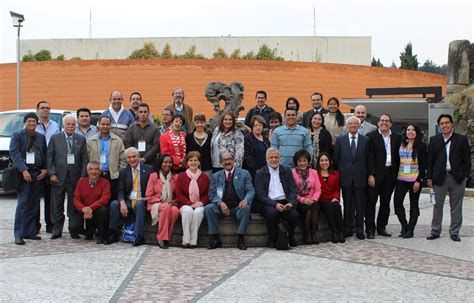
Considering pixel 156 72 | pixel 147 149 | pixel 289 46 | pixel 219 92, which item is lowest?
pixel 147 149

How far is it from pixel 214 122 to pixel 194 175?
1.90 meters

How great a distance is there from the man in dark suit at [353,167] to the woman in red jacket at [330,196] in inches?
5.9

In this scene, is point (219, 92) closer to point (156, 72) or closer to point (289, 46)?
point (156, 72)

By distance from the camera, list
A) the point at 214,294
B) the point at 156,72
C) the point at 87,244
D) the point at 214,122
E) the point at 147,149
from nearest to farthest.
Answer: the point at 214,294
the point at 87,244
the point at 147,149
the point at 214,122
the point at 156,72

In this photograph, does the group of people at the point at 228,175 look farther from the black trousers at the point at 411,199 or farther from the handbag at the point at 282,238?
the handbag at the point at 282,238

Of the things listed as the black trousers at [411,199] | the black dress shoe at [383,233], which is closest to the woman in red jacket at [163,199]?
the black dress shoe at [383,233]

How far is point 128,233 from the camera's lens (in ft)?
28.6

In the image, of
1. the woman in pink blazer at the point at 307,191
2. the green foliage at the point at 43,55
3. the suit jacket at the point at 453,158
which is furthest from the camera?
A: the green foliage at the point at 43,55

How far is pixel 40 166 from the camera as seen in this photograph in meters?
9.05

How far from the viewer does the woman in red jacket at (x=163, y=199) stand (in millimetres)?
8414

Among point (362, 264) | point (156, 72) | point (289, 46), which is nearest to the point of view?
point (362, 264)

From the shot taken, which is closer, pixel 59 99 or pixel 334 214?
pixel 334 214

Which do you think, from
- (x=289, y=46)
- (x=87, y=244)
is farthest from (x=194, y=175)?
(x=289, y=46)

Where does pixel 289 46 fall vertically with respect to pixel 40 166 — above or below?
above
